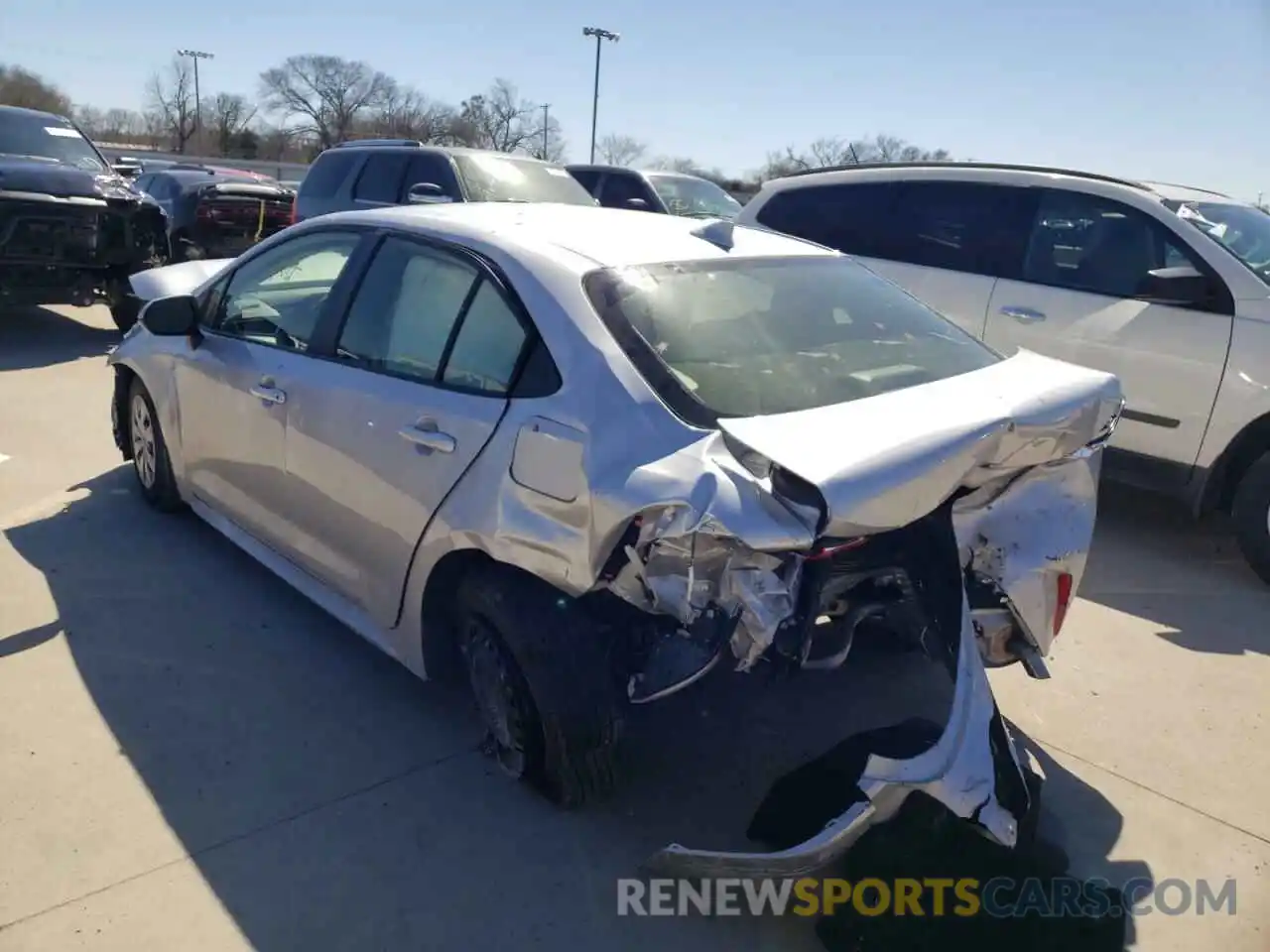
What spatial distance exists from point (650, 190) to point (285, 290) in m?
9.59

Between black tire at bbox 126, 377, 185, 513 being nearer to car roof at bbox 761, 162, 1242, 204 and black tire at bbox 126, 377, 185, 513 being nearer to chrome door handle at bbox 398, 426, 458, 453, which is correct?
chrome door handle at bbox 398, 426, 458, 453

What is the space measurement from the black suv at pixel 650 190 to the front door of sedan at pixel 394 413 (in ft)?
29.6

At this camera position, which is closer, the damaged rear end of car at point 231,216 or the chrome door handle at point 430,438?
the chrome door handle at point 430,438

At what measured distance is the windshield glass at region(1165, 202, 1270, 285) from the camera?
5.45 meters

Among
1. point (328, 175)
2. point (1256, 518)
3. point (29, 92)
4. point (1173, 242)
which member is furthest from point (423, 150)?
point (29, 92)

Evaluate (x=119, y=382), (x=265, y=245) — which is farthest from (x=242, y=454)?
(x=119, y=382)

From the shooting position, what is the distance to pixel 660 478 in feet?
7.98

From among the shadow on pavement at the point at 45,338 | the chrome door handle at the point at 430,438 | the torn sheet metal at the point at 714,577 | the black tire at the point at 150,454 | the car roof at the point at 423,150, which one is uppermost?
the car roof at the point at 423,150

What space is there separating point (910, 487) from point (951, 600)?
0.50 metres

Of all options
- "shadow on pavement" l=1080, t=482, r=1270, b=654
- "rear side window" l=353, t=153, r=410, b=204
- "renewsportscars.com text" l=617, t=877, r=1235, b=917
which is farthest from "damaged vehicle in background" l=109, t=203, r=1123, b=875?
"rear side window" l=353, t=153, r=410, b=204

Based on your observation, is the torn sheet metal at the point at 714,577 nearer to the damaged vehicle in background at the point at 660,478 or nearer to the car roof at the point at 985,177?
the damaged vehicle in background at the point at 660,478

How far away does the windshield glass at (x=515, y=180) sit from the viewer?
936cm

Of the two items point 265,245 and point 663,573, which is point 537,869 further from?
point 265,245

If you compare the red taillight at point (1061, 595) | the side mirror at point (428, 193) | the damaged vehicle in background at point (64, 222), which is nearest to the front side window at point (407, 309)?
the red taillight at point (1061, 595)
